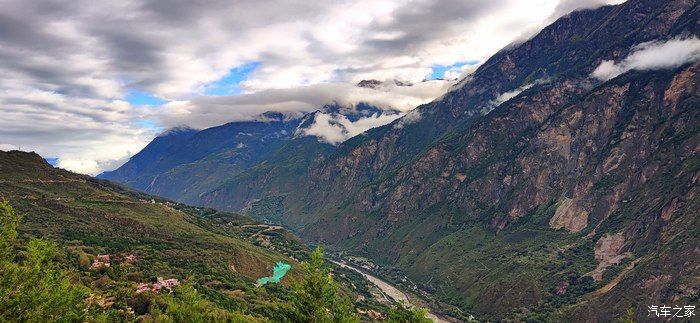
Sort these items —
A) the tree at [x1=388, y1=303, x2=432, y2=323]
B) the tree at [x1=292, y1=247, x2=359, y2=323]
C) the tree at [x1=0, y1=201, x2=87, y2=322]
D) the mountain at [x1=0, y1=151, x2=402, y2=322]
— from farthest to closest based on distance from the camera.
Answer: the tree at [x1=388, y1=303, x2=432, y2=323]
the mountain at [x1=0, y1=151, x2=402, y2=322]
the tree at [x1=292, y1=247, x2=359, y2=323]
the tree at [x1=0, y1=201, x2=87, y2=322]

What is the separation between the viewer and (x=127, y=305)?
341 ft

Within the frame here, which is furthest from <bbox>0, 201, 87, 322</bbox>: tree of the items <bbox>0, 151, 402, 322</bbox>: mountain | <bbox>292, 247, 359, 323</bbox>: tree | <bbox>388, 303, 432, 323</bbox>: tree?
<bbox>388, 303, 432, 323</bbox>: tree

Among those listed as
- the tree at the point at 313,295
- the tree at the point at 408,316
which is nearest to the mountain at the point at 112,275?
the tree at the point at 313,295

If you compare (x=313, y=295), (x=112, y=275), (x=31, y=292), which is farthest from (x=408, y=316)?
(x=112, y=275)

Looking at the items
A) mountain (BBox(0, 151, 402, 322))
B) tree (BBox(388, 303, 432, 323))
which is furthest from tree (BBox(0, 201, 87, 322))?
tree (BBox(388, 303, 432, 323))

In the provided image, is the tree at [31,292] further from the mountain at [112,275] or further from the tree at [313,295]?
the tree at [313,295]

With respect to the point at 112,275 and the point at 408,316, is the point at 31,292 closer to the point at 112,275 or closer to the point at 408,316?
the point at 408,316

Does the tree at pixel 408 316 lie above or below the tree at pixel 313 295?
below

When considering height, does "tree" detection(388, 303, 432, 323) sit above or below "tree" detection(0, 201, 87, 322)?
below

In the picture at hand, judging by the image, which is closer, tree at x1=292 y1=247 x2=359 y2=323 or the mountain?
tree at x1=292 y1=247 x2=359 y2=323

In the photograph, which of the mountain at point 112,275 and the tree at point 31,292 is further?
the mountain at point 112,275

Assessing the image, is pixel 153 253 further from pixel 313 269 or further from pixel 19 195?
pixel 313 269

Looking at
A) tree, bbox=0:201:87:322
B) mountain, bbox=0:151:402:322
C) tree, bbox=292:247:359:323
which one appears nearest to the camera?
tree, bbox=0:201:87:322

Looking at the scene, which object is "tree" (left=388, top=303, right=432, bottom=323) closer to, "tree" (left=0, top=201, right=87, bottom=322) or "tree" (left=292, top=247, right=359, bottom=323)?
"tree" (left=292, top=247, right=359, bottom=323)
